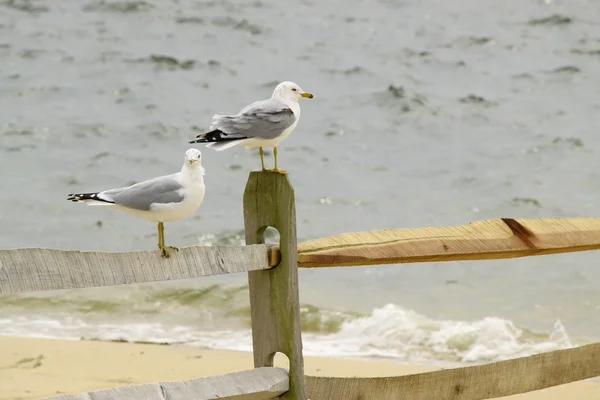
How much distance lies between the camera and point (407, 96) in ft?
43.0

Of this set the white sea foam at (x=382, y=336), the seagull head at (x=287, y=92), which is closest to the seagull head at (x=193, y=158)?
the seagull head at (x=287, y=92)

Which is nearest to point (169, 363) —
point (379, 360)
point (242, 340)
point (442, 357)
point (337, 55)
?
point (242, 340)

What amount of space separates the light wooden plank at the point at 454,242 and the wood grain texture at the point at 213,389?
0.34 m

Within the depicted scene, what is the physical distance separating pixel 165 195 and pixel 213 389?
1.62ft

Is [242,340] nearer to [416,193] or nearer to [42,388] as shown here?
[42,388]

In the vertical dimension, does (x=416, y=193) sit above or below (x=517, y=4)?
below

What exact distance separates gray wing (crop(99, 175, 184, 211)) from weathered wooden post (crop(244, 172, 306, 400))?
314 millimetres

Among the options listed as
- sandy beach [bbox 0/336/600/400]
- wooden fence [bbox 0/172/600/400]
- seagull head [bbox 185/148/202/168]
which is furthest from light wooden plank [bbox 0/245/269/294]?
sandy beach [bbox 0/336/600/400]

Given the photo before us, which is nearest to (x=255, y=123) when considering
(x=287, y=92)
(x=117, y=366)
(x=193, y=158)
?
(x=287, y=92)

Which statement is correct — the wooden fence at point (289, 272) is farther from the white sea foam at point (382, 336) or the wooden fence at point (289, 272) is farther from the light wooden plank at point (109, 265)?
the white sea foam at point (382, 336)

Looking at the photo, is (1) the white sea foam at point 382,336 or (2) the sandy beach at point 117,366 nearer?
(2) the sandy beach at point 117,366

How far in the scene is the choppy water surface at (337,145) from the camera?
23.2ft

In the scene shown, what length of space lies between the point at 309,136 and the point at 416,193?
6.61ft

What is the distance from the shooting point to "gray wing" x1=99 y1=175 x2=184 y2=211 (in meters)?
2.51
